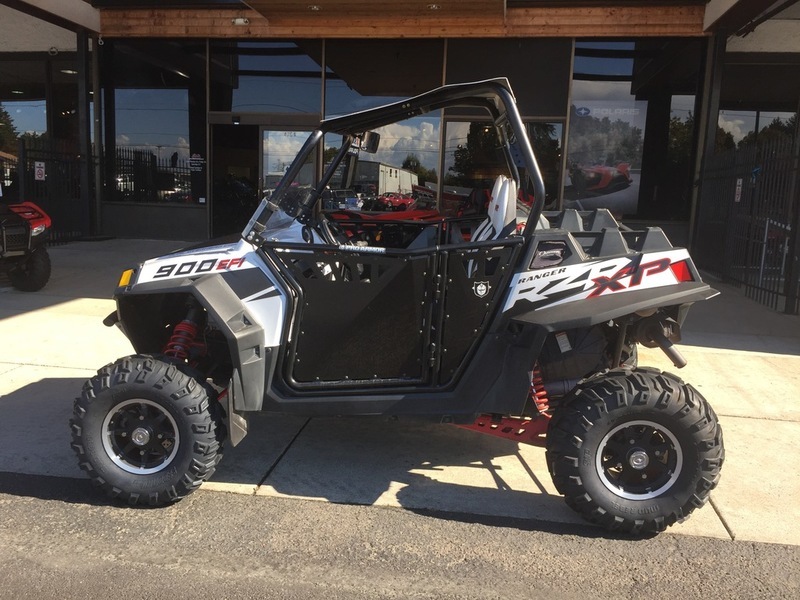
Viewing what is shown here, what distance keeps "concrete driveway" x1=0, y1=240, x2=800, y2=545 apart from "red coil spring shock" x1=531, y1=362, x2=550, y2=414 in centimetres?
49

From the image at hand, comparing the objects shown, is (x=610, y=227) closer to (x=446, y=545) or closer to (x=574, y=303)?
(x=574, y=303)

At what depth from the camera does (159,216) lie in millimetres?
12797

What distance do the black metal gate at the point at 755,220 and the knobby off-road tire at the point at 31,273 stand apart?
8940 millimetres

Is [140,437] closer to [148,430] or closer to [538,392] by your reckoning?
[148,430]

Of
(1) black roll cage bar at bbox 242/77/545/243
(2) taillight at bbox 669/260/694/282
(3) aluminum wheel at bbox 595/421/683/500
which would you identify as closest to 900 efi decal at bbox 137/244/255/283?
(1) black roll cage bar at bbox 242/77/545/243

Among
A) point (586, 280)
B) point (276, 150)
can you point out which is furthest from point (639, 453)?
point (276, 150)

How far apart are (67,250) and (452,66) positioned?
7.30 metres

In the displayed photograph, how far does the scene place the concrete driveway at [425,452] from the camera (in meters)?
3.38

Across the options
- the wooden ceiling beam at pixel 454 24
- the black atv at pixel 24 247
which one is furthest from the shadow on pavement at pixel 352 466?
the wooden ceiling beam at pixel 454 24

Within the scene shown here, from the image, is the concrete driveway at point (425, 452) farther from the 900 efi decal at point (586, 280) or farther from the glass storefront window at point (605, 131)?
the glass storefront window at point (605, 131)

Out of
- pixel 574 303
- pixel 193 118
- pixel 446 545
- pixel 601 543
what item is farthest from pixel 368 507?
pixel 193 118

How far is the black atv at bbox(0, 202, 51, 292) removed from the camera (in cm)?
779

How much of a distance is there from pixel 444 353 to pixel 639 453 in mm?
1024

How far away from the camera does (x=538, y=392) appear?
3408mm
